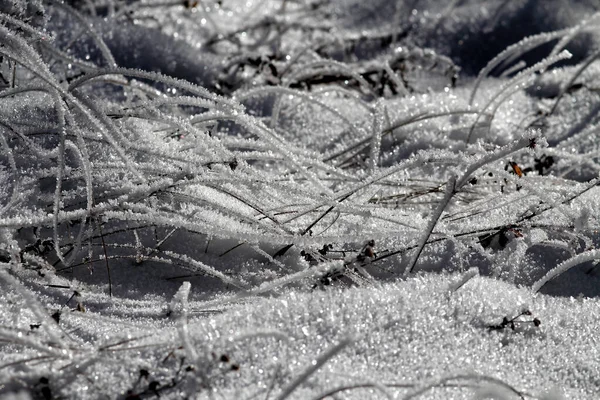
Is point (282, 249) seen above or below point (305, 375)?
below

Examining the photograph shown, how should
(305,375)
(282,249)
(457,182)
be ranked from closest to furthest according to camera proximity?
(305,375) < (457,182) < (282,249)

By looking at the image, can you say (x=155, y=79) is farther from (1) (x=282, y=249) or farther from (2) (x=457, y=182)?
(2) (x=457, y=182)

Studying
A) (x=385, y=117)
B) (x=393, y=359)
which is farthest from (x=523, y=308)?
(x=385, y=117)

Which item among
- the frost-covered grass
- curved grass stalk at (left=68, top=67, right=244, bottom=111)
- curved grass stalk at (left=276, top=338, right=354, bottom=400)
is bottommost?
the frost-covered grass

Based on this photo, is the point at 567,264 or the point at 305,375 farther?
the point at 567,264

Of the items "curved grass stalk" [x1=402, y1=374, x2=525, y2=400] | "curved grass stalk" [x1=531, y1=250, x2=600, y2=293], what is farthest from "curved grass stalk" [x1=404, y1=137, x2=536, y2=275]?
"curved grass stalk" [x1=402, y1=374, x2=525, y2=400]

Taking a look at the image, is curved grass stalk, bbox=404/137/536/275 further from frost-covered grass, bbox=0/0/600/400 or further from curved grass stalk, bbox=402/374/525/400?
curved grass stalk, bbox=402/374/525/400

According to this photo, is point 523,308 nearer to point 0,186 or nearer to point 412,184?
point 412,184

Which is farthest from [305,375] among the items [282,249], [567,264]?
[567,264]

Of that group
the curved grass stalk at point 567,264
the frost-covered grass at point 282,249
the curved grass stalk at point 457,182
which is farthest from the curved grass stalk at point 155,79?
the curved grass stalk at point 567,264
